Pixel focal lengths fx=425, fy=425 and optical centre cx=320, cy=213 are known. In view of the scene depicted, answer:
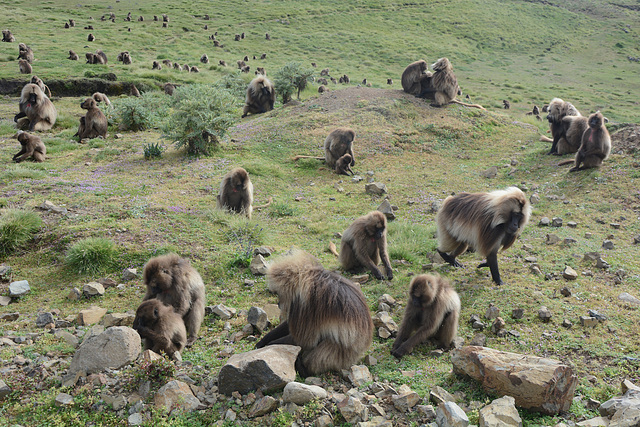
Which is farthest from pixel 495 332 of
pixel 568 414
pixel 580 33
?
pixel 580 33

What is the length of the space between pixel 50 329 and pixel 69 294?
963 mm

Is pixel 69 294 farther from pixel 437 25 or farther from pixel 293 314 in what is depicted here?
pixel 437 25

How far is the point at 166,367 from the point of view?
14.2ft

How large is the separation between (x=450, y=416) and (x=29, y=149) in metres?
13.7

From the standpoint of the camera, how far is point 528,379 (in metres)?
3.83

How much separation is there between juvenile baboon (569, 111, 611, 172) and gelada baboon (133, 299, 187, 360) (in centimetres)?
1232

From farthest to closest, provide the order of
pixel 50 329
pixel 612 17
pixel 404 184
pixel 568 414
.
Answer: pixel 612 17, pixel 404 184, pixel 50 329, pixel 568 414

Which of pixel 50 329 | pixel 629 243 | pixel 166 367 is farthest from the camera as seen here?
pixel 629 243

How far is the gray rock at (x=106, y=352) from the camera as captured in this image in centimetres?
440

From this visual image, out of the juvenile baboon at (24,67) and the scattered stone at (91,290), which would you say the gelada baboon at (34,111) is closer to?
the juvenile baboon at (24,67)

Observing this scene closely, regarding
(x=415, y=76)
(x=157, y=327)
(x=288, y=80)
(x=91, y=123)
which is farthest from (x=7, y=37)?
(x=157, y=327)

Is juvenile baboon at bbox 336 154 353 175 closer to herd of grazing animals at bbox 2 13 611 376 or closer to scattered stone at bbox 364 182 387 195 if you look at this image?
scattered stone at bbox 364 182 387 195

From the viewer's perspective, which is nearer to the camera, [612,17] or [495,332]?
[495,332]

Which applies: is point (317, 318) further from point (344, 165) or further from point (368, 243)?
point (344, 165)
